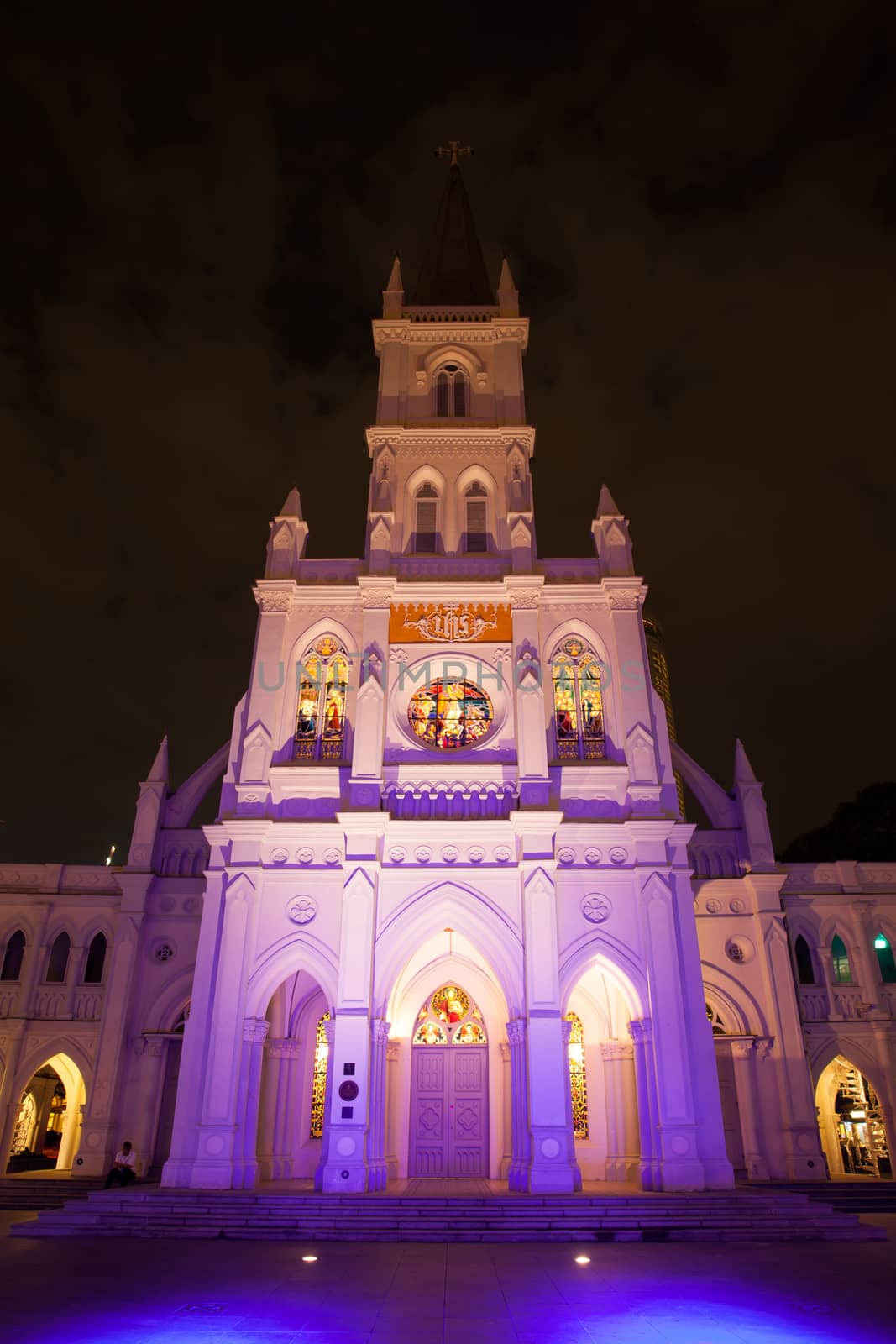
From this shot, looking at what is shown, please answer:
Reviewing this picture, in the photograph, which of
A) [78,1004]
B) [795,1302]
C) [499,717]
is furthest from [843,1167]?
[78,1004]

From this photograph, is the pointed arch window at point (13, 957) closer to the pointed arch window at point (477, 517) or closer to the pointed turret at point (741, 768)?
the pointed arch window at point (477, 517)

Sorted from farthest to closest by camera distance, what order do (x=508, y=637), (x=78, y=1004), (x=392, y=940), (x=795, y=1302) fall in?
1. (x=78, y=1004)
2. (x=508, y=637)
3. (x=392, y=940)
4. (x=795, y=1302)

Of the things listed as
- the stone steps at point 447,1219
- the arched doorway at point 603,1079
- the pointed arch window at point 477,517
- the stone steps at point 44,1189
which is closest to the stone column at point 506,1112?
the arched doorway at point 603,1079

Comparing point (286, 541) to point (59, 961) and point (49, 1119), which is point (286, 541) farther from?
point (49, 1119)

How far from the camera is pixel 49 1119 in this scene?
30.4m

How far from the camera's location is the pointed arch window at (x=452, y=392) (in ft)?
86.8

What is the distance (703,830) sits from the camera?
2416cm

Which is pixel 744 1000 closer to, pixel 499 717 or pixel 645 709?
pixel 645 709

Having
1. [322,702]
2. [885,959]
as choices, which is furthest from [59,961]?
[885,959]

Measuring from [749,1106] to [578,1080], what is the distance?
4.48 metres

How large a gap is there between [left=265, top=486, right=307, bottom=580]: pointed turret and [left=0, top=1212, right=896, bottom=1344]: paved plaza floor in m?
15.3

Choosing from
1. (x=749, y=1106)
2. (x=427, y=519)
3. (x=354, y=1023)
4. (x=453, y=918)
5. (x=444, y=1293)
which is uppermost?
(x=427, y=519)

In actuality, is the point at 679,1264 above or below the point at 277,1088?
below

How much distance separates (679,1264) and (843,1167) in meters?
16.9
